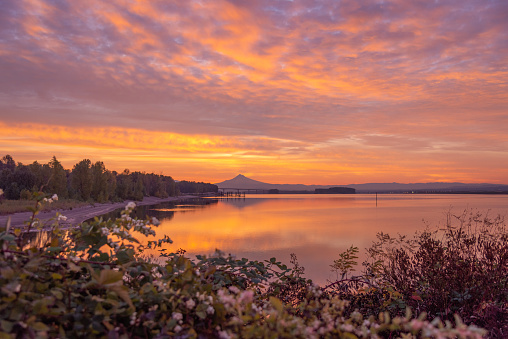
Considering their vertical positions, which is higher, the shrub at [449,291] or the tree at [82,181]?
the tree at [82,181]

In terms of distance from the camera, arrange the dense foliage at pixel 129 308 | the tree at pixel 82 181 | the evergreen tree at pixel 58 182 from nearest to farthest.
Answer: the dense foliage at pixel 129 308, the evergreen tree at pixel 58 182, the tree at pixel 82 181

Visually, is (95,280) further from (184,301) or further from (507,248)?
(507,248)

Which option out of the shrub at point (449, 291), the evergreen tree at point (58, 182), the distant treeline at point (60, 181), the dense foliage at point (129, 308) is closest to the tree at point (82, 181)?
the distant treeline at point (60, 181)

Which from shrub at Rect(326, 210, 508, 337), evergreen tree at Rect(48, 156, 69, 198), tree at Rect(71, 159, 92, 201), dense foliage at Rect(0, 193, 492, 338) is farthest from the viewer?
tree at Rect(71, 159, 92, 201)

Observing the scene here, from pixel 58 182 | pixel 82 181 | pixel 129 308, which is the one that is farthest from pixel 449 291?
pixel 82 181

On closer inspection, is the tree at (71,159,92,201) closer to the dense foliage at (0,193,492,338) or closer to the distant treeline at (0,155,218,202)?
the distant treeline at (0,155,218,202)

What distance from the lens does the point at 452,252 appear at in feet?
22.4

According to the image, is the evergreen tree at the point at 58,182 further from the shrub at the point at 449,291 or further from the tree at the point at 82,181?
the shrub at the point at 449,291

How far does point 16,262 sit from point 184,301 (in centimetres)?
117

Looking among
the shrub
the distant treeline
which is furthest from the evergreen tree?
the shrub

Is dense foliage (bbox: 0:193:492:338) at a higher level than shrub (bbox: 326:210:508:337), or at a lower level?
higher

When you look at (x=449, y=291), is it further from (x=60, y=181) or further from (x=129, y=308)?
(x=60, y=181)

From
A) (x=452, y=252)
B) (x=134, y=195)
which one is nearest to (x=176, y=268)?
(x=452, y=252)

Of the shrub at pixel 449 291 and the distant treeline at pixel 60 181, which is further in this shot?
the distant treeline at pixel 60 181
